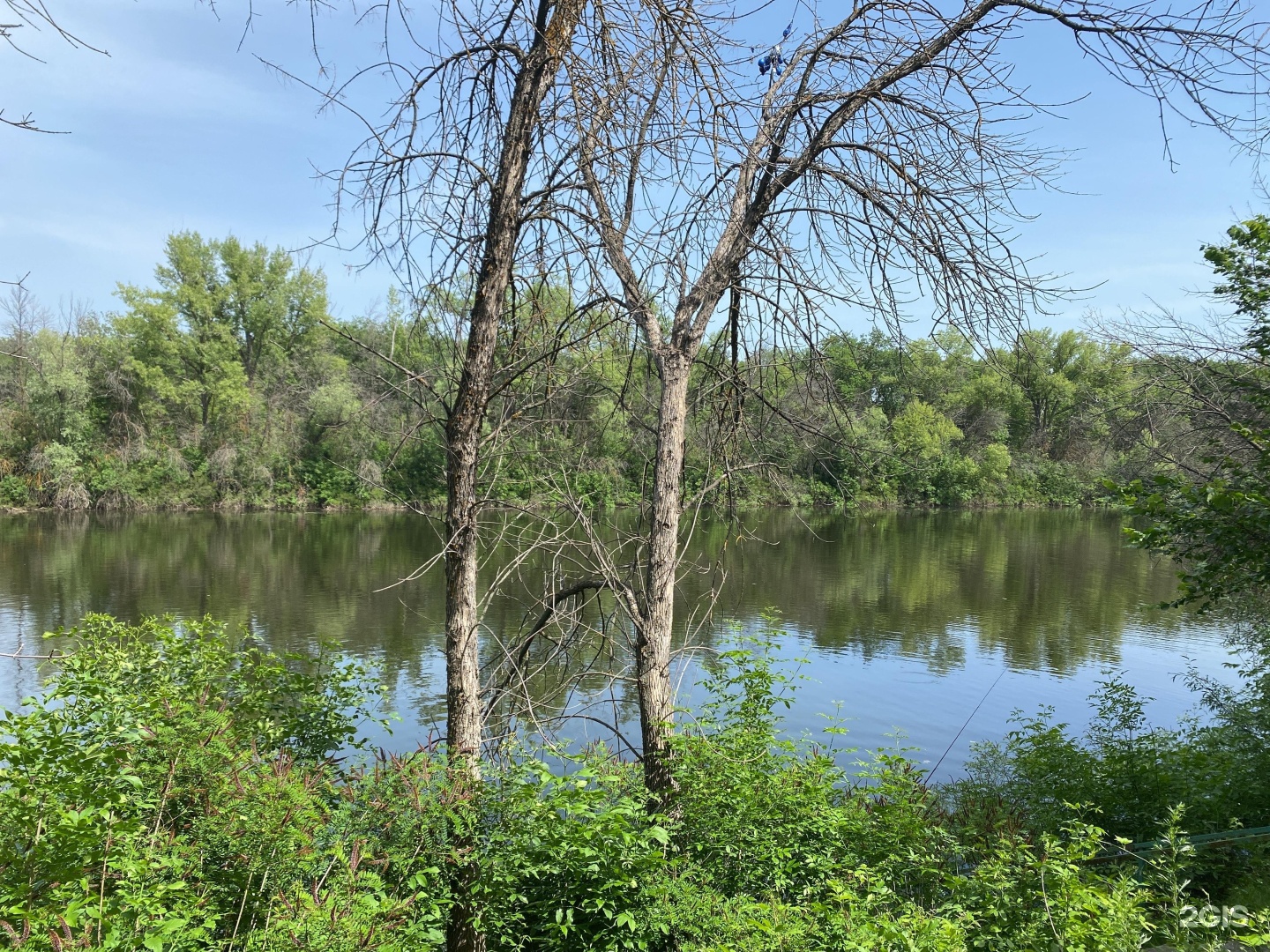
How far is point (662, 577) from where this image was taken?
5000 millimetres

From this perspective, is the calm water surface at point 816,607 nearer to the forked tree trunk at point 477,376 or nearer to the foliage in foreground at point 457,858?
the foliage in foreground at point 457,858

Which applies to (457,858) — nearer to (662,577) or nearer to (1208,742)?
(662,577)

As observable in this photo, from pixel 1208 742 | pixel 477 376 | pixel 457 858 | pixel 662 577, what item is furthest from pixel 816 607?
pixel 457 858

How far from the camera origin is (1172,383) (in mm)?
10016

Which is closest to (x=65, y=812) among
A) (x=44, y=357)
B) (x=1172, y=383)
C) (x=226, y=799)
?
(x=226, y=799)

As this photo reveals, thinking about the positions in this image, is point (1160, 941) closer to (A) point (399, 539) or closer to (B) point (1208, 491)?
(B) point (1208, 491)

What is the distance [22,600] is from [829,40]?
19.2 meters

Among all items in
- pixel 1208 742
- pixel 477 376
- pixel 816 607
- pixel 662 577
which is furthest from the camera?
pixel 816 607

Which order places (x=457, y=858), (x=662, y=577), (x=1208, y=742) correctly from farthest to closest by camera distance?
(x=1208, y=742)
(x=662, y=577)
(x=457, y=858)

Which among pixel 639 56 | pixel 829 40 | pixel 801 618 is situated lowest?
pixel 801 618

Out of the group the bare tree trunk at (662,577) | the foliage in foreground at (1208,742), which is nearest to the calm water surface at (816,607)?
the bare tree trunk at (662,577)

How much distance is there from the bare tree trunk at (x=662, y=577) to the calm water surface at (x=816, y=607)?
769 millimetres

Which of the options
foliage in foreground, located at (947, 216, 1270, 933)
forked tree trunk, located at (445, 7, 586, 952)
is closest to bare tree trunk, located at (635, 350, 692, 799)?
forked tree trunk, located at (445, 7, 586, 952)

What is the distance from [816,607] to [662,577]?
52.2 feet
